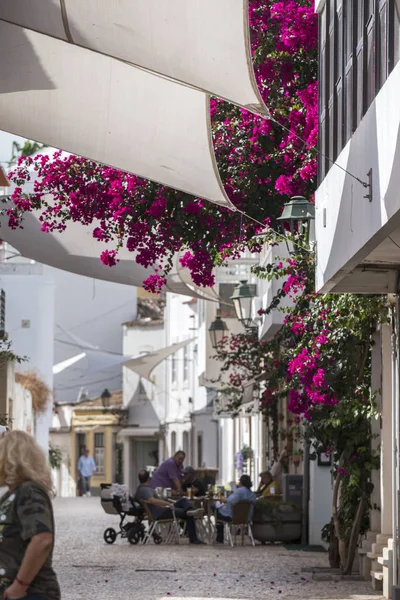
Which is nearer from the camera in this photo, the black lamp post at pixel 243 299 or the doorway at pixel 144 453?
the black lamp post at pixel 243 299

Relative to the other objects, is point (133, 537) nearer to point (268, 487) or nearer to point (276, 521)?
point (276, 521)

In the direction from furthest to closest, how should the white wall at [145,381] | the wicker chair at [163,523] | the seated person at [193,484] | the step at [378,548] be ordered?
the white wall at [145,381]
the seated person at [193,484]
the wicker chair at [163,523]
the step at [378,548]

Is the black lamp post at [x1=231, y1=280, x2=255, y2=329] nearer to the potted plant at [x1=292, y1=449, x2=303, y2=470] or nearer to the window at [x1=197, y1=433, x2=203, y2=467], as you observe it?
the potted plant at [x1=292, y1=449, x2=303, y2=470]

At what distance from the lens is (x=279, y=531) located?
21.7m

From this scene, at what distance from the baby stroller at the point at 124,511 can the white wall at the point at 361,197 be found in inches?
393

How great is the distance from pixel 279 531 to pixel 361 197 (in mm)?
11897

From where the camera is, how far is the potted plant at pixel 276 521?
2166 cm

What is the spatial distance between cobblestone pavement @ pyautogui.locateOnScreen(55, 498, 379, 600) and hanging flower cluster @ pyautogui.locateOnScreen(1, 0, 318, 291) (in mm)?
3510

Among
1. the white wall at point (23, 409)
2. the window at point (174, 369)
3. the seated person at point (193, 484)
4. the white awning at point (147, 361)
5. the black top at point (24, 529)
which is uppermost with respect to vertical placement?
the window at point (174, 369)

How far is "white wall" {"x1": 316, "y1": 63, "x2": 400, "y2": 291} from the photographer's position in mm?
9266

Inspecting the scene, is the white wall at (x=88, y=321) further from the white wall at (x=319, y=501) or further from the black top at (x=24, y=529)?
the black top at (x=24, y=529)

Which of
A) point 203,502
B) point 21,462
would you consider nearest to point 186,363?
point 203,502

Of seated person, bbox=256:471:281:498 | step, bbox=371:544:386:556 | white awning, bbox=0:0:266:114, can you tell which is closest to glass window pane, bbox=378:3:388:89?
white awning, bbox=0:0:266:114

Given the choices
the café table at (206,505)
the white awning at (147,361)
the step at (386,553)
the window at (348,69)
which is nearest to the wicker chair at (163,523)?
the café table at (206,505)
